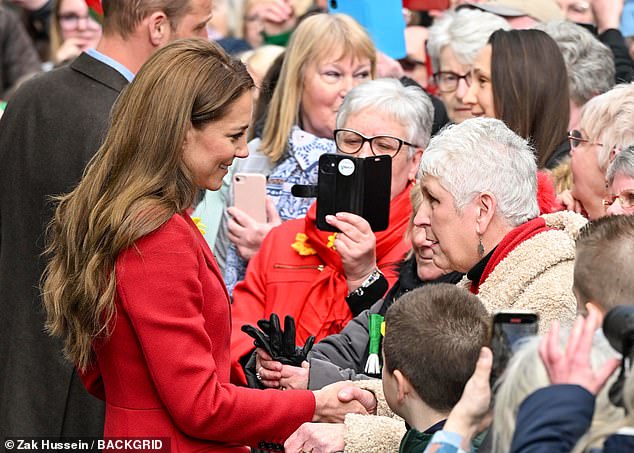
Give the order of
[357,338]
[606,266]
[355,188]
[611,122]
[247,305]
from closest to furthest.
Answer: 1. [606,266]
2. [357,338]
3. [611,122]
4. [355,188]
5. [247,305]

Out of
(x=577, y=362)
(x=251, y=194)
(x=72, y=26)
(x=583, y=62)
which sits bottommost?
(x=72, y=26)

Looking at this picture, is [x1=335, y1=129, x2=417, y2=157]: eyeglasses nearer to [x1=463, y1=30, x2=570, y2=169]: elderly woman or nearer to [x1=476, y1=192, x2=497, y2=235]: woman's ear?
[x1=463, y1=30, x2=570, y2=169]: elderly woman

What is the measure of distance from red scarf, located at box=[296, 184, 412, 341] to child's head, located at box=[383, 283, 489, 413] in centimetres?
153

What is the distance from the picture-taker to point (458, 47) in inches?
237

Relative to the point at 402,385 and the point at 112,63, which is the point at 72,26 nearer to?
the point at 112,63

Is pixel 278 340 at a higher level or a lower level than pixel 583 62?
lower

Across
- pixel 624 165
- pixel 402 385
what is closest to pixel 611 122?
pixel 624 165

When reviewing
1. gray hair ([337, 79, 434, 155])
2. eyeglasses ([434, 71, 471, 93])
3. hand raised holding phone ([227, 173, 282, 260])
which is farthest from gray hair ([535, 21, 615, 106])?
hand raised holding phone ([227, 173, 282, 260])

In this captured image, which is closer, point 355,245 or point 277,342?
point 277,342

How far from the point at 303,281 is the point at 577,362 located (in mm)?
2431

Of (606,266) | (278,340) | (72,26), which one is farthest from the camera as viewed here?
(72,26)

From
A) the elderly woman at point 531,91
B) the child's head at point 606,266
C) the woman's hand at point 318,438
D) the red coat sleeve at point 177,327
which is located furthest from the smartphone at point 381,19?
the child's head at point 606,266

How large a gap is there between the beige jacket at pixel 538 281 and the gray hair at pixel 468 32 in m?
2.67

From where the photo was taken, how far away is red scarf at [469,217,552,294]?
136 inches
